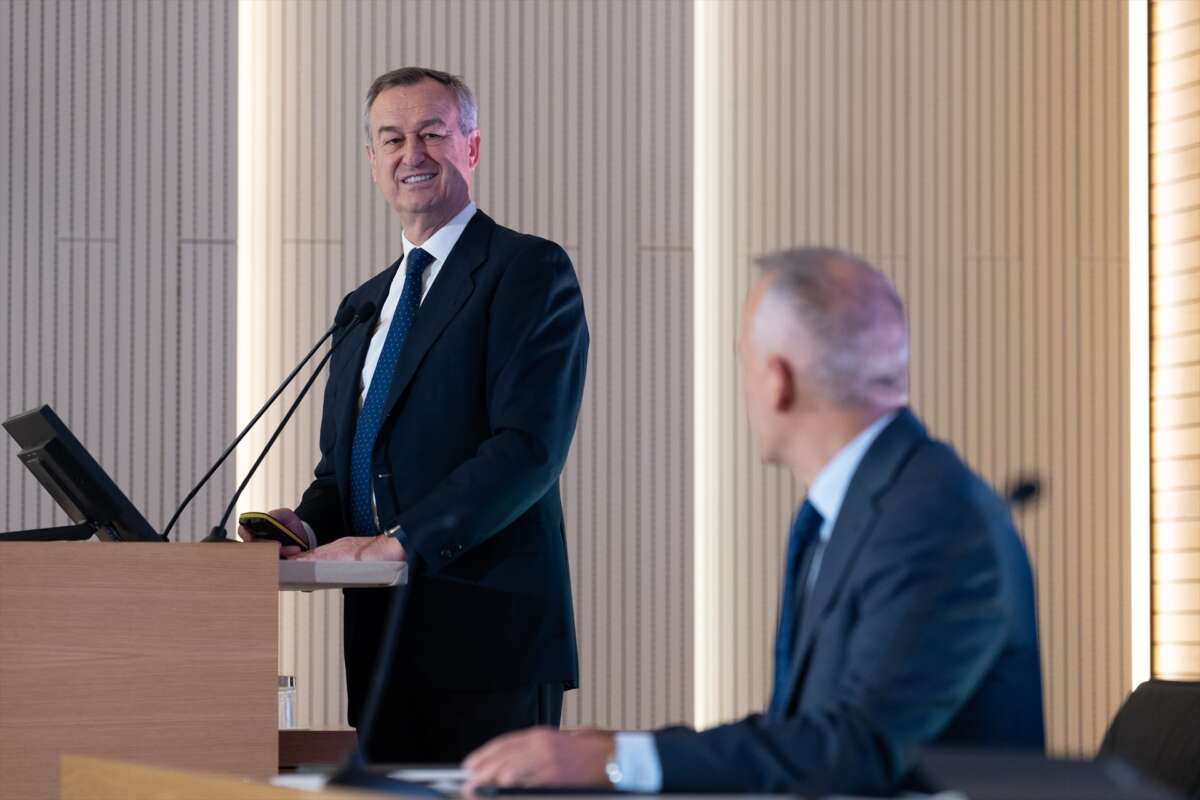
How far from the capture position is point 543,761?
1.49m

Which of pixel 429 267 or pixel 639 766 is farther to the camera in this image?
pixel 429 267

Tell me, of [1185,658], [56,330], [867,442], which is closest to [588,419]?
[56,330]

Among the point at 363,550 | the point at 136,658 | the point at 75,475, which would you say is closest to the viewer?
the point at 136,658

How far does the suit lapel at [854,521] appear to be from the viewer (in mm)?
1668

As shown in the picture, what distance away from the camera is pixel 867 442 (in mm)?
1743

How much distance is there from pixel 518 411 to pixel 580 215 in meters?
2.24

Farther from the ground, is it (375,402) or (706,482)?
(375,402)

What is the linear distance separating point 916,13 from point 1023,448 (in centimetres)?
129

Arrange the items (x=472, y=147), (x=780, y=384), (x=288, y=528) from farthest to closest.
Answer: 1. (x=472, y=147)
2. (x=288, y=528)
3. (x=780, y=384)

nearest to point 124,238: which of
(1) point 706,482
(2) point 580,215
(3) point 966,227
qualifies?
(2) point 580,215

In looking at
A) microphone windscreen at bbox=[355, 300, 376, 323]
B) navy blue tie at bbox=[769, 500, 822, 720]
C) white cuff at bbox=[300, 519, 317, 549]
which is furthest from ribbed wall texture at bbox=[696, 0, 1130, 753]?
navy blue tie at bbox=[769, 500, 822, 720]

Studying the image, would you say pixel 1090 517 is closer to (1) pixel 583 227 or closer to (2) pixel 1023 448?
(2) pixel 1023 448

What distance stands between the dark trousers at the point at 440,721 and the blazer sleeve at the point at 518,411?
0.76 ft

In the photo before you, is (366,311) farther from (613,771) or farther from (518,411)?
(613,771)
